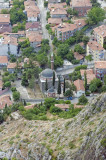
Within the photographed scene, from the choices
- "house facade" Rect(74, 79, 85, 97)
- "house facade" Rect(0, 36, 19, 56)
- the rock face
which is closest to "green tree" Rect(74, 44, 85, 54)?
"house facade" Rect(74, 79, 85, 97)

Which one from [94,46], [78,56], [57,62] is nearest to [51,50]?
[78,56]

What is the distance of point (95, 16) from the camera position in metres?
71.0

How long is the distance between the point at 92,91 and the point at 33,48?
16.4 m

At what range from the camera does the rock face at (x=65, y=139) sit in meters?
25.1

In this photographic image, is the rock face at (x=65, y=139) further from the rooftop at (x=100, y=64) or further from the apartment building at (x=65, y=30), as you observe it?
the apartment building at (x=65, y=30)

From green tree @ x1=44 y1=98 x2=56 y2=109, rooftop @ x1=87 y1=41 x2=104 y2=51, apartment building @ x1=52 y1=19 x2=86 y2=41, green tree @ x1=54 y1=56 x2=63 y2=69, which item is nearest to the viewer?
green tree @ x1=44 y1=98 x2=56 y2=109

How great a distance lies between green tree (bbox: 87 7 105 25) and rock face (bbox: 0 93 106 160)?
38.3 meters

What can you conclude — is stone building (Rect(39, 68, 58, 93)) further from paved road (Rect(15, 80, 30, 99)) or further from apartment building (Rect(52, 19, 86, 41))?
apartment building (Rect(52, 19, 86, 41))

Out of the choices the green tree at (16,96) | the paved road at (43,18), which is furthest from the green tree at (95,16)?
the green tree at (16,96)

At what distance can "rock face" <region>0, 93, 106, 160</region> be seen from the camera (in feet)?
82.3

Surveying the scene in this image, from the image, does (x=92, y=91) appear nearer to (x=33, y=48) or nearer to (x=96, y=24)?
(x=33, y=48)

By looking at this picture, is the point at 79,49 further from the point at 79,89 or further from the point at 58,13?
the point at 58,13

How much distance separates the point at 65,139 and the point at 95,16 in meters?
44.9

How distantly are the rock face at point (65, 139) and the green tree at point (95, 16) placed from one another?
38.3 metres
